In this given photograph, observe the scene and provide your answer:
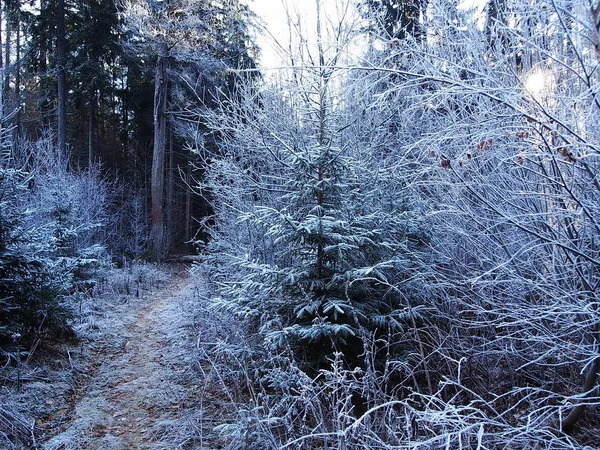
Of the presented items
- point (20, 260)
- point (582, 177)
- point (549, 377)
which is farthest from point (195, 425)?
point (582, 177)

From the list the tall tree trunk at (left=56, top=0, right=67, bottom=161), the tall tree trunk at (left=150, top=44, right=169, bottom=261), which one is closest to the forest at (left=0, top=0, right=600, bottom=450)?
the tall tree trunk at (left=150, top=44, right=169, bottom=261)

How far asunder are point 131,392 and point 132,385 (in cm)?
18

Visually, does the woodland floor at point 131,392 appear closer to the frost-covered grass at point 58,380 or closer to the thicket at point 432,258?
the frost-covered grass at point 58,380

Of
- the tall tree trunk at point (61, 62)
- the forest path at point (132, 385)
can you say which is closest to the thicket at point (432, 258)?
the forest path at point (132, 385)

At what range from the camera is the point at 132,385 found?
4707mm

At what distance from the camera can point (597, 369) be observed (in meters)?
2.80

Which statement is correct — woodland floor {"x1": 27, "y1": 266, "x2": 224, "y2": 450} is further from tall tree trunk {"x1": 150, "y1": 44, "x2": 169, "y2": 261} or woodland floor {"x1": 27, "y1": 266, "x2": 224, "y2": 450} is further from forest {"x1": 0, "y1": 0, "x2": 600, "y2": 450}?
tall tree trunk {"x1": 150, "y1": 44, "x2": 169, "y2": 261}

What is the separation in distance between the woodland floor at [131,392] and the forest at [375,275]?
0.10ft

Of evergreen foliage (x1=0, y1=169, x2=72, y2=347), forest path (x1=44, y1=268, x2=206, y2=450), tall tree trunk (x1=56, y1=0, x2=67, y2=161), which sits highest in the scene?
tall tree trunk (x1=56, y1=0, x2=67, y2=161)

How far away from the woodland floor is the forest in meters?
0.03

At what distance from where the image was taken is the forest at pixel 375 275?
2664 mm

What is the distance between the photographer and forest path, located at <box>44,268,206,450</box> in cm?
361

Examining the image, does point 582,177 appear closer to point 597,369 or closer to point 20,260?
point 597,369

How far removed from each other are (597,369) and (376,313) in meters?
1.87
